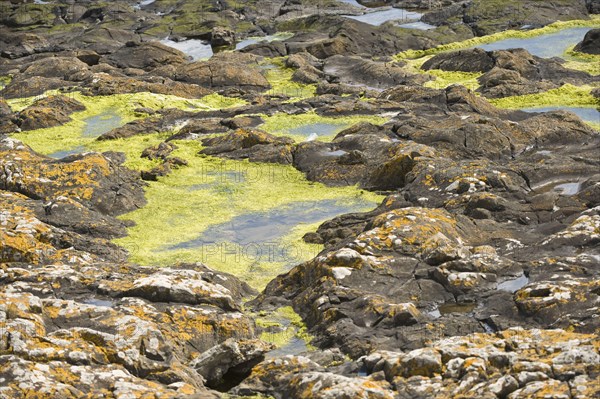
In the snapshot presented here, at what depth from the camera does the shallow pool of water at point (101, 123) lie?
140ft

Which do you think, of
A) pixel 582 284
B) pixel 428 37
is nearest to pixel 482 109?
pixel 582 284

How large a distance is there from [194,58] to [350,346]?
54598mm

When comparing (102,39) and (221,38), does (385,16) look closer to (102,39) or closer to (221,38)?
(221,38)

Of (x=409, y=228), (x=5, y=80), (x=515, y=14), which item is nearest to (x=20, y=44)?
A: (x=5, y=80)

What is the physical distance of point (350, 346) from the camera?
1659 centimetres

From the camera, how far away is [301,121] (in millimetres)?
42469

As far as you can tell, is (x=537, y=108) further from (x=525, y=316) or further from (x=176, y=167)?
(x=525, y=316)

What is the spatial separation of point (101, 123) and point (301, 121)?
10639 millimetres

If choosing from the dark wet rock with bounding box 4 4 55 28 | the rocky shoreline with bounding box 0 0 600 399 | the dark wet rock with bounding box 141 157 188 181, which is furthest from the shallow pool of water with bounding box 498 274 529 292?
the dark wet rock with bounding box 4 4 55 28

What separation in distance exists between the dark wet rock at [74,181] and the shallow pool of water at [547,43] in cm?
3886

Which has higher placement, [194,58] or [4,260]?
[4,260]

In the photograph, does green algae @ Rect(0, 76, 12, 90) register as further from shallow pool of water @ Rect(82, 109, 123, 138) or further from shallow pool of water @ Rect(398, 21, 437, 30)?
shallow pool of water @ Rect(398, 21, 437, 30)

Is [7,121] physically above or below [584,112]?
below

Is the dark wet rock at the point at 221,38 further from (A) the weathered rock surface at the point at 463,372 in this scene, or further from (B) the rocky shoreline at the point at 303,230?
(A) the weathered rock surface at the point at 463,372
